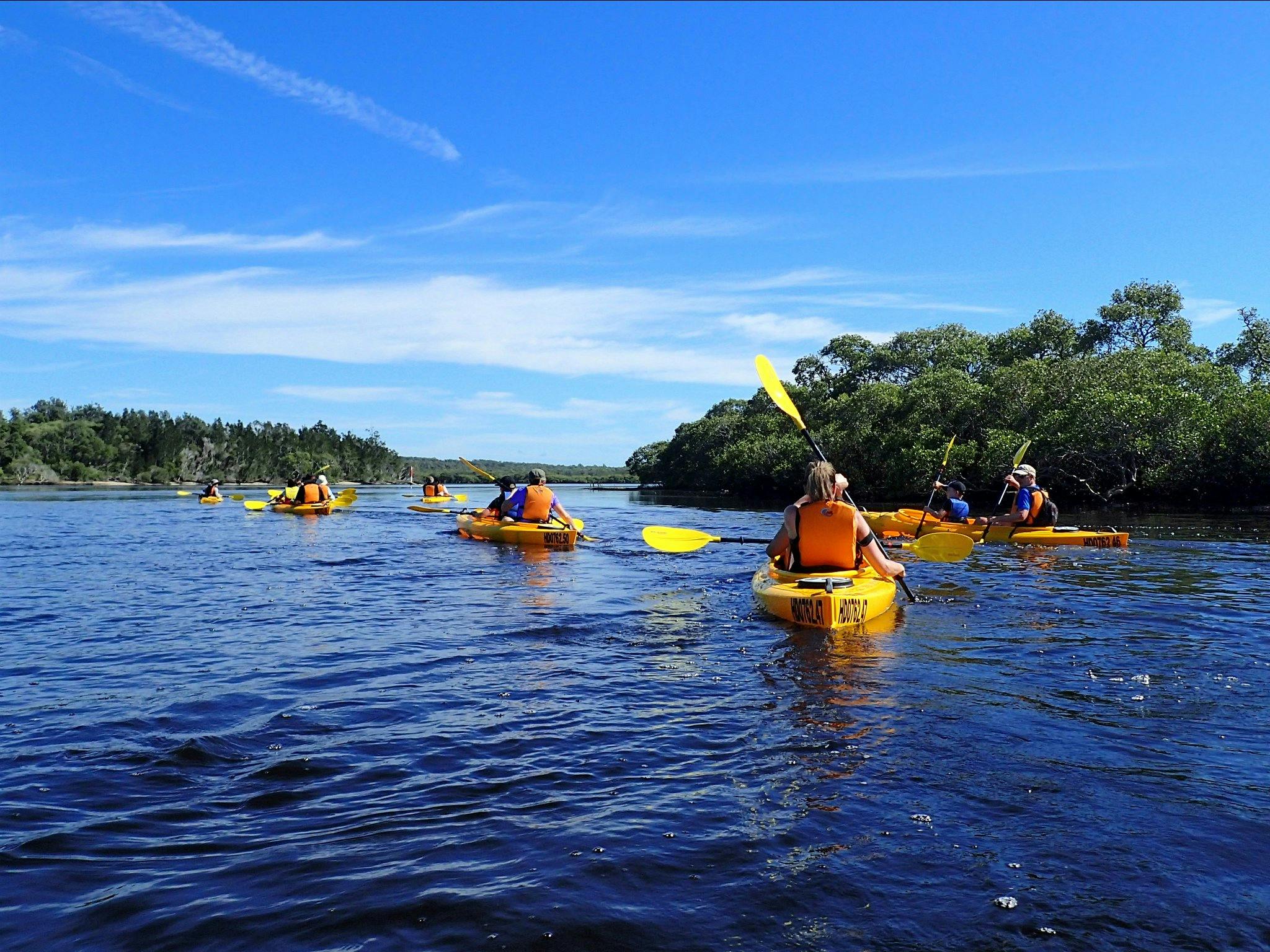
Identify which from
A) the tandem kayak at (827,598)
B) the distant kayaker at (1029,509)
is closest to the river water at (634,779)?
the tandem kayak at (827,598)

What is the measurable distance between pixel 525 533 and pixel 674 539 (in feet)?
20.3

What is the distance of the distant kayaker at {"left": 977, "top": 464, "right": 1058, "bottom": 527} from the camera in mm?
16688

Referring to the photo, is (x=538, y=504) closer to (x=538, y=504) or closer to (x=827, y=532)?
(x=538, y=504)

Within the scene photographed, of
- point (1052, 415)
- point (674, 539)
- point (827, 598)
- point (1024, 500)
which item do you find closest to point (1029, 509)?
point (1024, 500)

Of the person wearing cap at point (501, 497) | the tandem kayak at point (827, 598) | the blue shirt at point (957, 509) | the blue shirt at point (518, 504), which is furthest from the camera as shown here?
the person wearing cap at point (501, 497)

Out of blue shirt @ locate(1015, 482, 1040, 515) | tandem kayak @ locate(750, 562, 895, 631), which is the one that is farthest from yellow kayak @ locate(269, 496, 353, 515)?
tandem kayak @ locate(750, 562, 895, 631)

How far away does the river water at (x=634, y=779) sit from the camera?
308cm

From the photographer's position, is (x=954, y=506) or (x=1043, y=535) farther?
(x=954, y=506)

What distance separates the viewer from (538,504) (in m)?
17.6

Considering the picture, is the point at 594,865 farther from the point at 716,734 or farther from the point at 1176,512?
the point at 1176,512

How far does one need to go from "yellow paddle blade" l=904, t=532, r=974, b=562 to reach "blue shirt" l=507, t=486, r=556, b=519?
866 cm

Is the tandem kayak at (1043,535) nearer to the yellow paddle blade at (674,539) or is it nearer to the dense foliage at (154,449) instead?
the yellow paddle blade at (674,539)

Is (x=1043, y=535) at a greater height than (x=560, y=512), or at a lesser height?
lesser

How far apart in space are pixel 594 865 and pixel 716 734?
1.82 m
